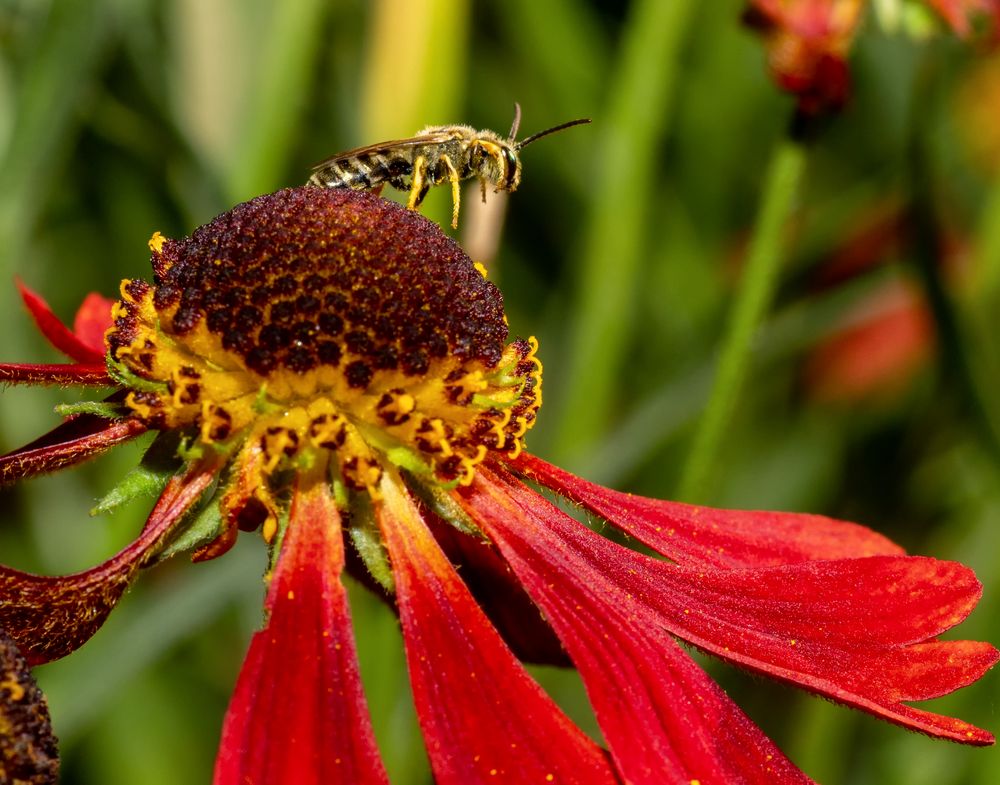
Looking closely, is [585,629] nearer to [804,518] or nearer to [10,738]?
[804,518]

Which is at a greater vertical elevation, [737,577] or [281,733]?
[737,577]

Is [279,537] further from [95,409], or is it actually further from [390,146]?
[390,146]

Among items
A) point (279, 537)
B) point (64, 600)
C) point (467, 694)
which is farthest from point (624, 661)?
point (64, 600)

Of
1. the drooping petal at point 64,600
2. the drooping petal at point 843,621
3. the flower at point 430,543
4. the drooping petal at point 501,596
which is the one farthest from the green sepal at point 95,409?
the drooping petal at point 843,621

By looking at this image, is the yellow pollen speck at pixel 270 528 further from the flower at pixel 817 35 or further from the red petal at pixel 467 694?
the flower at pixel 817 35

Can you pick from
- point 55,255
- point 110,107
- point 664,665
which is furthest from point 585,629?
point 55,255

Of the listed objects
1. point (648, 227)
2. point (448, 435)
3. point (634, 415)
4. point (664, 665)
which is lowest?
point (664, 665)
